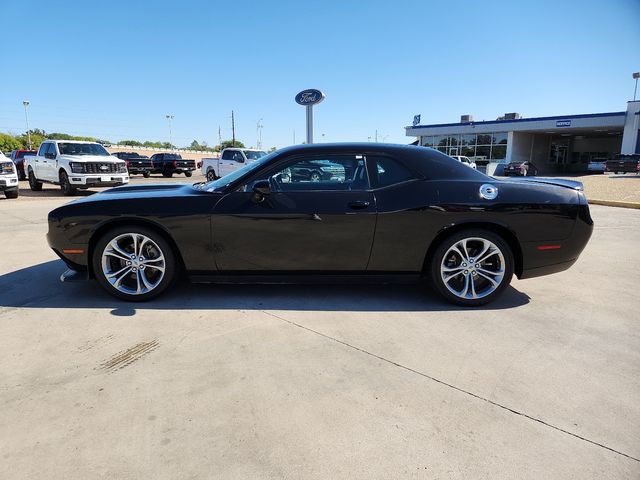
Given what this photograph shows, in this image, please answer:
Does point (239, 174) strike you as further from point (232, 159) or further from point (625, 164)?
point (625, 164)

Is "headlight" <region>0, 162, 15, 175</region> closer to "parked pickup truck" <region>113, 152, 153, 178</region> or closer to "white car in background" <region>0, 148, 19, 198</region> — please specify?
"white car in background" <region>0, 148, 19, 198</region>

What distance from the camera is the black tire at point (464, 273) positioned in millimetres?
3590

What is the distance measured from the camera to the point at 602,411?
7.24 feet

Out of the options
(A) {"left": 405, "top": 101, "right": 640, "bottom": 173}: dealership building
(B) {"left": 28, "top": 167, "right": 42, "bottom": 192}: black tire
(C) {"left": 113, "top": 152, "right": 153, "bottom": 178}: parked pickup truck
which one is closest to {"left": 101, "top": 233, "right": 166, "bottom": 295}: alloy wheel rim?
(B) {"left": 28, "top": 167, "right": 42, "bottom": 192}: black tire

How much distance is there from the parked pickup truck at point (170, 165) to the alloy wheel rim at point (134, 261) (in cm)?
2474

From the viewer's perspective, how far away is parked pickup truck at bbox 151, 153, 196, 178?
26812 mm

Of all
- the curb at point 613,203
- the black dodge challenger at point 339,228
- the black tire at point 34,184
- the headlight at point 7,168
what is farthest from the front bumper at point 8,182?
the curb at point 613,203

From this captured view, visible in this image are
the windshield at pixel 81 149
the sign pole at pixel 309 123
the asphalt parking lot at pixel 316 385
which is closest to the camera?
the asphalt parking lot at pixel 316 385

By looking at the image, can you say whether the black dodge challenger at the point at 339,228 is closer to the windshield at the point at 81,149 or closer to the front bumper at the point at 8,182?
the front bumper at the point at 8,182

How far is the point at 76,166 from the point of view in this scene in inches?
527

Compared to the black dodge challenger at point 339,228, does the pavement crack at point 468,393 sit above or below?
below

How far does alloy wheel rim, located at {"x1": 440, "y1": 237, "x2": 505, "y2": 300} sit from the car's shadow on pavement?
166 mm

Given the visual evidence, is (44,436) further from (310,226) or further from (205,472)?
(310,226)

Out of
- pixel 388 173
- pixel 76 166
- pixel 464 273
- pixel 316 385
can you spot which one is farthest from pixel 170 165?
pixel 316 385
